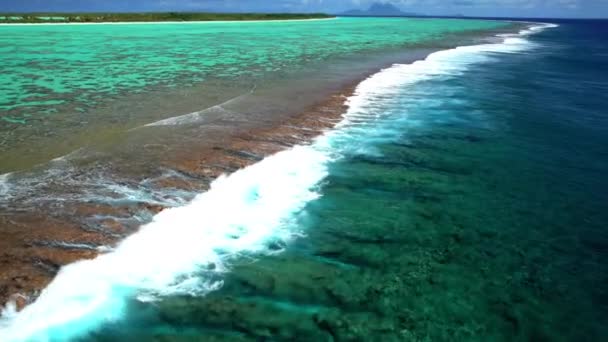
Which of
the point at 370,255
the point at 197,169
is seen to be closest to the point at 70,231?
the point at 197,169

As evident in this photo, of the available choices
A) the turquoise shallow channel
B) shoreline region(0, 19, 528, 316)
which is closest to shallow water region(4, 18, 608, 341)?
shoreline region(0, 19, 528, 316)

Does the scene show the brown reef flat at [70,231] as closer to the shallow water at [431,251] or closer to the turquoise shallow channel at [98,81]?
the shallow water at [431,251]

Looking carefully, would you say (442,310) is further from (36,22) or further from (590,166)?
(36,22)

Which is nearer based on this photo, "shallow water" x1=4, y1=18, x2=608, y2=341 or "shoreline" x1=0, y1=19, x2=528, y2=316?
"shallow water" x1=4, y1=18, x2=608, y2=341

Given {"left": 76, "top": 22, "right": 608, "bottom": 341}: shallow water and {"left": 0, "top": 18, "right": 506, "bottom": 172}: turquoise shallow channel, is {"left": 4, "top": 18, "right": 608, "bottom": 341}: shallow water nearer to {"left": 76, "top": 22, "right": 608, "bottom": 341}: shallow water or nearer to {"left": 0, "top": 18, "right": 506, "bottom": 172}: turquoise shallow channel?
{"left": 76, "top": 22, "right": 608, "bottom": 341}: shallow water

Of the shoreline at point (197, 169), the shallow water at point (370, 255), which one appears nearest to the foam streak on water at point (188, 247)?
the shallow water at point (370, 255)

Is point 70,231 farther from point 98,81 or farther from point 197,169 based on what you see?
point 98,81
